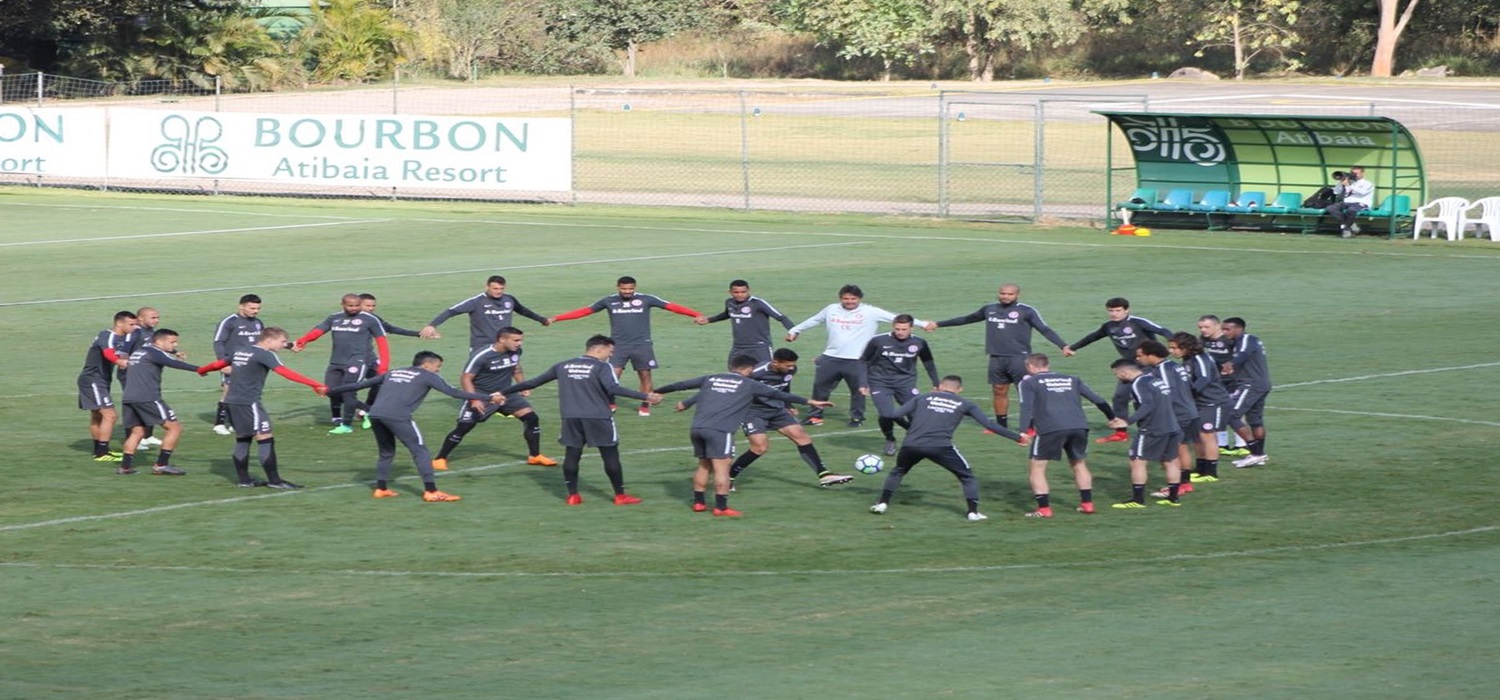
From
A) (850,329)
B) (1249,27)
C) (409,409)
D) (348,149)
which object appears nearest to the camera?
(409,409)

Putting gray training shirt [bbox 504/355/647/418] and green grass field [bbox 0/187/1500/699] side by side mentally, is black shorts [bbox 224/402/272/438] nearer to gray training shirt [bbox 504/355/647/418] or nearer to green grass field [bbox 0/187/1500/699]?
green grass field [bbox 0/187/1500/699]

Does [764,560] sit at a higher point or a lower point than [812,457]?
lower

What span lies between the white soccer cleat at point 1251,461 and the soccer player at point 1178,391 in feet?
4.24

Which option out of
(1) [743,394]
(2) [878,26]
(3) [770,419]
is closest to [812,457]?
(3) [770,419]

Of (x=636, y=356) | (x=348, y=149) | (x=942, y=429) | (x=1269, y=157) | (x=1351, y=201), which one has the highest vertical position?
(x=348, y=149)

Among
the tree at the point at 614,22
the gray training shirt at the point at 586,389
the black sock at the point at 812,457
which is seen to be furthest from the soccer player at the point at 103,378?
the tree at the point at 614,22

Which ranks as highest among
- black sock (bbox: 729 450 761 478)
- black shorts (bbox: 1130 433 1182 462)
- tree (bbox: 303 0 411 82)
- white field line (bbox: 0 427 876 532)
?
tree (bbox: 303 0 411 82)

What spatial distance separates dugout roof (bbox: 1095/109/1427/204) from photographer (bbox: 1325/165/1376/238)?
0.61m

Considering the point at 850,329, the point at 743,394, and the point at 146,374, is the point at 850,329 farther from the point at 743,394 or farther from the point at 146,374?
the point at 146,374

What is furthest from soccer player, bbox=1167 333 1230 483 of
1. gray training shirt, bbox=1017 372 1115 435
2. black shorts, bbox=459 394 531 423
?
black shorts, bbox=459 394 531 423

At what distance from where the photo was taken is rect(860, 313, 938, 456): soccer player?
67.9 ft

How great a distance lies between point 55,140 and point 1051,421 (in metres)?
42.2

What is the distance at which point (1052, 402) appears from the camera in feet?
56.8

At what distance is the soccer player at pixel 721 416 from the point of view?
17.3m
